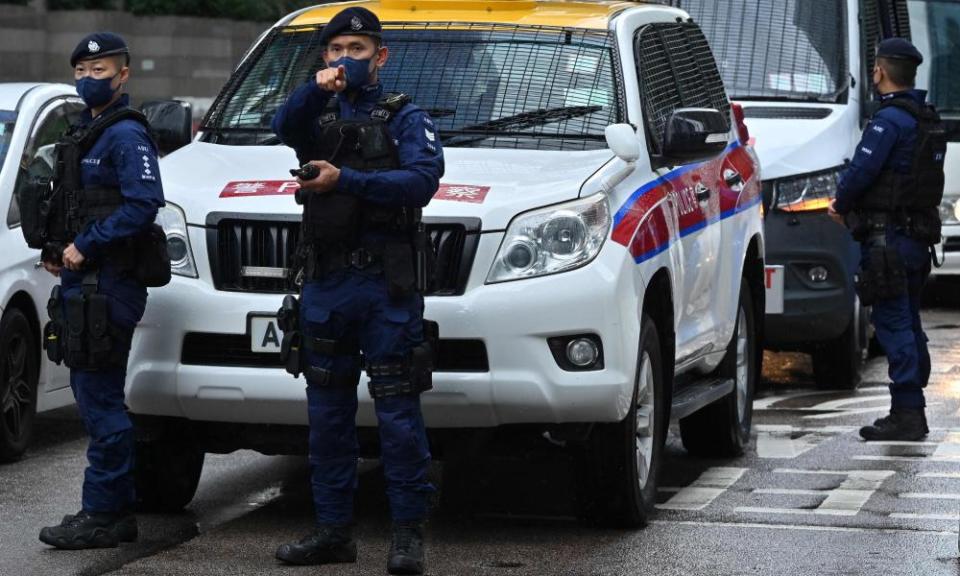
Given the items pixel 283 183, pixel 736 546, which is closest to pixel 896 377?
pixel 736 546

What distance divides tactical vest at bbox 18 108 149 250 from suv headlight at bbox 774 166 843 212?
494 centimetres

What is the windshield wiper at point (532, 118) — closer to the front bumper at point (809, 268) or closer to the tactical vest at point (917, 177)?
the tactical vest at point (917, 177)

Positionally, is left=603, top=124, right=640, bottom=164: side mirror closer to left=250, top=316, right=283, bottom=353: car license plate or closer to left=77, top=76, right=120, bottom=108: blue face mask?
left=250, top=316, right=283, bottom=353: car license plate

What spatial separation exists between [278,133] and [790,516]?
2498mm

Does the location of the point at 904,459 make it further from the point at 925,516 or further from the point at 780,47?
the point at 780,47

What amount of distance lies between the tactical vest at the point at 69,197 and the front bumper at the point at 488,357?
0.33 metres

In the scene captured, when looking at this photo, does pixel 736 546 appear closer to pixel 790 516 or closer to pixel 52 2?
pixel 790 516

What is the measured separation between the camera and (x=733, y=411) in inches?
349

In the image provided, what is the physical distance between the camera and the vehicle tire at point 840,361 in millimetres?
11188

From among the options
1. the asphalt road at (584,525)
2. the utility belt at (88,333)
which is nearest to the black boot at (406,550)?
the asphalt road at (584,525)

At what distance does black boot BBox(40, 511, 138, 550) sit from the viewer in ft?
21.9

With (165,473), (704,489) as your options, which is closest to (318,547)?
(165,473)

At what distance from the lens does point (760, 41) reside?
39.4 feet

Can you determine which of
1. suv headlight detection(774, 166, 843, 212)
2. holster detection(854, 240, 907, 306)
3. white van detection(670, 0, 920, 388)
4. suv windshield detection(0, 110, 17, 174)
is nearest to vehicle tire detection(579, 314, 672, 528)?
holster detection(854, 240, 907, 306)
